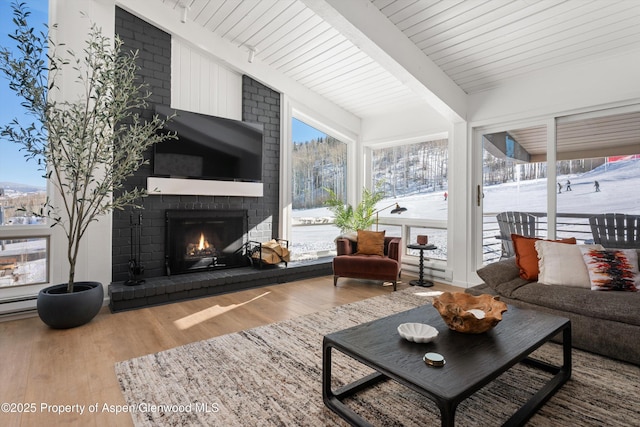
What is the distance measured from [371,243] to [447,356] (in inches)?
123

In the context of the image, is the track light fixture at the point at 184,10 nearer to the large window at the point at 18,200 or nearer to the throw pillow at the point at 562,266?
the large window at the point at 18,200

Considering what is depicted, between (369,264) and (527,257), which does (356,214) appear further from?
(527,257)

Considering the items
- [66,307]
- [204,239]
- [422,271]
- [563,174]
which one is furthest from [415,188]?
[66,307]

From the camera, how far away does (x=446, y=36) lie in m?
3.45

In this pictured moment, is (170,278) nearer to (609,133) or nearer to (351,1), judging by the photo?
(351,1)

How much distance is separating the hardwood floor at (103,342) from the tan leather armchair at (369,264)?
197 millimetres

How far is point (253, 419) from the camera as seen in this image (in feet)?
5.67

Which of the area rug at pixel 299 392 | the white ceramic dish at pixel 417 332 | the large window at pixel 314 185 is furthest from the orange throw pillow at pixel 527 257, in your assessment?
the large window at pixel 314 185

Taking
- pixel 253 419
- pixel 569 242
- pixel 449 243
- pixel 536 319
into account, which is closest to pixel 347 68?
pixel 449 243

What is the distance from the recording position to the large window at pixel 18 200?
3.25 metres

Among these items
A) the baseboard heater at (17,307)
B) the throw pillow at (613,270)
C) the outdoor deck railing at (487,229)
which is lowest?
the baseboard heater at (17,307)

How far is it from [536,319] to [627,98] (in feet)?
8.74

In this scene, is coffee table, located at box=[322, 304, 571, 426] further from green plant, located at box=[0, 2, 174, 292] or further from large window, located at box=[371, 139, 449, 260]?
large window, located at box=[371, 139, 449, 260]

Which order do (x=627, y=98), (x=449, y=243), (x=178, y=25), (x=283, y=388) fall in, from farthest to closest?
(x=449, y=243) → (x=178, y=25) → (x=627, y=98) → (x=283, y=388)
